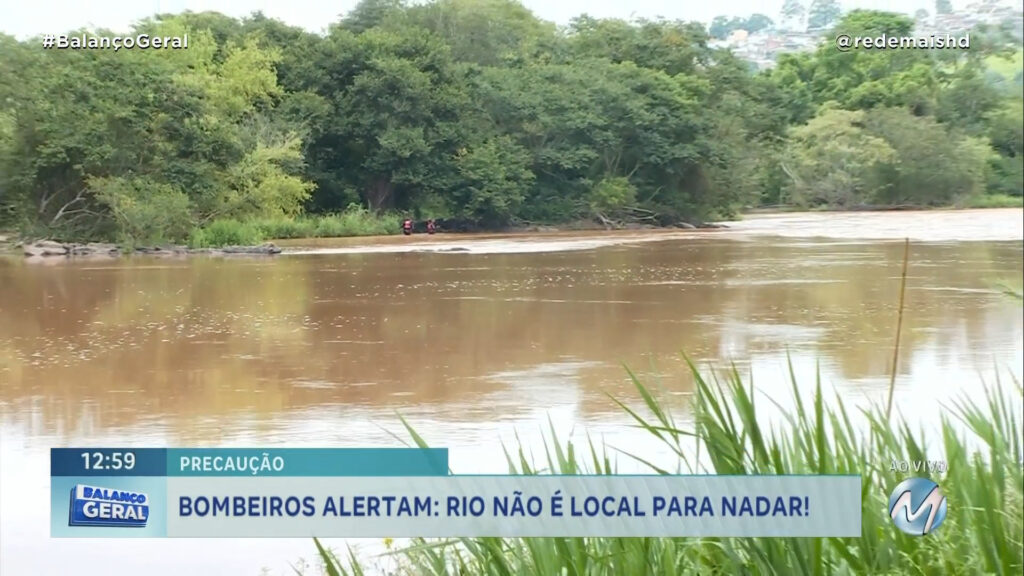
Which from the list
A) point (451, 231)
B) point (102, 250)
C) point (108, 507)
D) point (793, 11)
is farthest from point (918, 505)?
point (102, 250)

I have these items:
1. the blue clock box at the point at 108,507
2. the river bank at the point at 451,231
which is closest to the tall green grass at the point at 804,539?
the blue clock box at the point at 108,507

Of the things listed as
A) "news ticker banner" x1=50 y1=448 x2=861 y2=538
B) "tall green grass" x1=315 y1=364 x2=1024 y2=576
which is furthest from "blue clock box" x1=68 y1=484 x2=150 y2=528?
"tall green grass" x1=315 y1=364 x2=1024 y2=576

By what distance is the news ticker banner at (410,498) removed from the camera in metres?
1.58

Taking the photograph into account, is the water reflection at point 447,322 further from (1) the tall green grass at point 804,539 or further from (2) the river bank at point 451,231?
(1) the tall green grass at point 804,539

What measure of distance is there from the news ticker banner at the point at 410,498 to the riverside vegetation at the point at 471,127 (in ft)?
2.06

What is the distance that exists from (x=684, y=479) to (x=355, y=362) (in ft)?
2.70

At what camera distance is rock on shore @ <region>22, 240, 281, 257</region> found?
211 centimetres

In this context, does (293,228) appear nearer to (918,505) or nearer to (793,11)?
(793,11)

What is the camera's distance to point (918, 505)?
1.67 meters

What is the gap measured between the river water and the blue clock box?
0.34 metres

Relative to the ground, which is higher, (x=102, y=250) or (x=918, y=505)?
(x=102, y=250)

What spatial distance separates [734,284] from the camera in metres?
2.28

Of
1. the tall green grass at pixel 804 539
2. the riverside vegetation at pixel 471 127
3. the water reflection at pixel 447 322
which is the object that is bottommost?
the tall green grass at pixel 804 539

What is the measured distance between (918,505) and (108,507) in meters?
1.20
